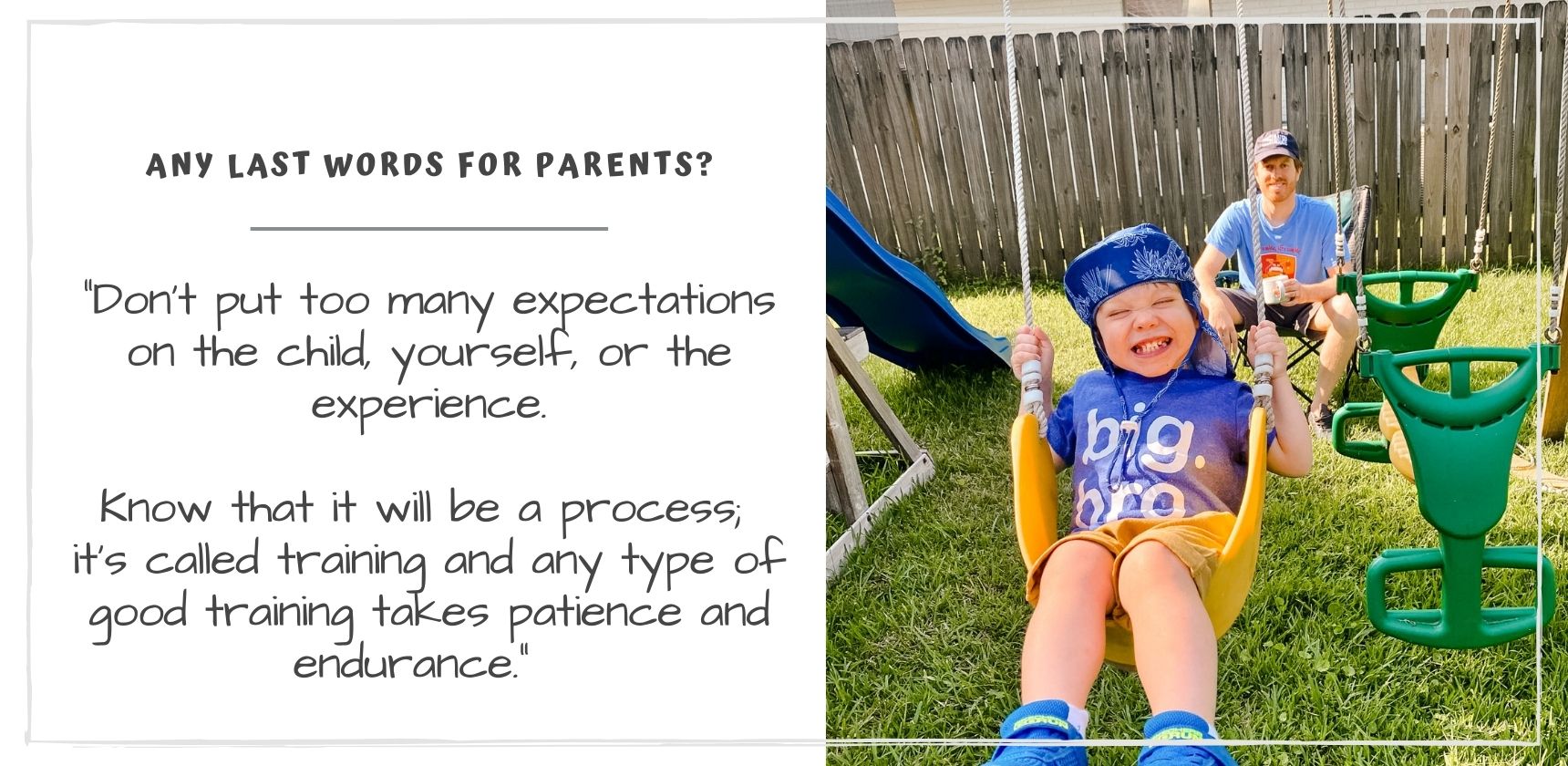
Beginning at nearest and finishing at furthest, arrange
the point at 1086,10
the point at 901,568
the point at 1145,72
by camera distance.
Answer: the point at 901,568 → the point at 1145,72 → the point at 1086,10

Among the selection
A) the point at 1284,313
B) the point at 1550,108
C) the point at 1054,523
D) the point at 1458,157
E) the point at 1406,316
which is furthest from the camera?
the point at 1458,157

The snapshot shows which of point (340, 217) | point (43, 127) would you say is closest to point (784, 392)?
point (340, 217)

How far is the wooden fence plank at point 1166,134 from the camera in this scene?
5.25 metres

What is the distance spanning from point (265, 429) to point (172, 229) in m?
0.34

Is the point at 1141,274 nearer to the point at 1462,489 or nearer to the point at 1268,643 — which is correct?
the point at 1462,489

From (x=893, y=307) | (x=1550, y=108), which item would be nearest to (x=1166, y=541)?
(x=893, y=307)

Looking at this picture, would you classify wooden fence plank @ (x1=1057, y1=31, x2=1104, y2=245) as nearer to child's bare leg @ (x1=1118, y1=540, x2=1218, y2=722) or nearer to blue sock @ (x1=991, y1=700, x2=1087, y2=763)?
child's bare leg @ (x1=1118, y1=540, x2=1218, y2=722)

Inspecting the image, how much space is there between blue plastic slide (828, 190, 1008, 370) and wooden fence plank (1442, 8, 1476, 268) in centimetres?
274

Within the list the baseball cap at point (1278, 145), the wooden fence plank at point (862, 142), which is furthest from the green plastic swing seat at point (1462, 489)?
the wooden fence plank at point (862, 142)

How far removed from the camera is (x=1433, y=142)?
5.02m

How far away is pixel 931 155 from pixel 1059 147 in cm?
65

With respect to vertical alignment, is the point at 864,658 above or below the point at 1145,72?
below

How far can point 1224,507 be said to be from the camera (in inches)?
83.1

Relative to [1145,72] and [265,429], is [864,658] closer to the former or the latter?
[265,429]
